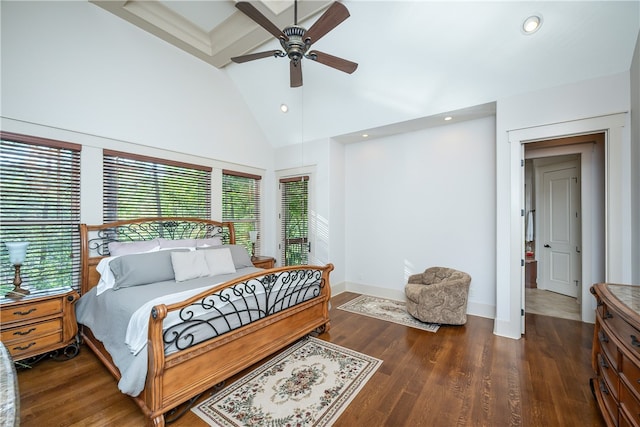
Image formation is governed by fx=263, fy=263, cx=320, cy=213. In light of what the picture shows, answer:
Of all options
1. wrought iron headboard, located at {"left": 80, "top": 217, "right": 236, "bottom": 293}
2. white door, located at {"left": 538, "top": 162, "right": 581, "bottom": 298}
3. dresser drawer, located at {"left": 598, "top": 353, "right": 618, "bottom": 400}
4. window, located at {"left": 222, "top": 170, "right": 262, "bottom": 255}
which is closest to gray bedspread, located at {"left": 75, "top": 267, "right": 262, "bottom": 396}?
wrought iron headboard, located at {"left": 80, "top": 217, "right": 236, "bottom": 293}

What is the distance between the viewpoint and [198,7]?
3.26 m

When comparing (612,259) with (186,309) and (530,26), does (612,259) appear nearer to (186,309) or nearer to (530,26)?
(530,26)

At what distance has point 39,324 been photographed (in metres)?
2.51

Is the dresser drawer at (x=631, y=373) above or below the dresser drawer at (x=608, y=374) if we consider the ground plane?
above

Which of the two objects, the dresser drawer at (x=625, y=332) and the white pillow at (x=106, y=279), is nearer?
the dresser drawer at (x=625, y=332)

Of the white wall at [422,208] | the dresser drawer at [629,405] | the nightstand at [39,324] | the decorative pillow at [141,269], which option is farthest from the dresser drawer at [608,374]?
the nightstand at [39,324]

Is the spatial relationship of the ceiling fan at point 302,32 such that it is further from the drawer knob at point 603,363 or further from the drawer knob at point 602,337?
the drawer knob at point 603,363

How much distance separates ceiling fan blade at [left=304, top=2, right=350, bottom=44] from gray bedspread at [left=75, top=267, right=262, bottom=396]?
104 inches

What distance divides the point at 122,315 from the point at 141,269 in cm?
77

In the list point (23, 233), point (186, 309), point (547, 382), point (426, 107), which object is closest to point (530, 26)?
point (426, 107)

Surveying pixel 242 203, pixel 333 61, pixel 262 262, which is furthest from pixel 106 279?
pixel 333 61

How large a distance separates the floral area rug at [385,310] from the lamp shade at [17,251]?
3807mm

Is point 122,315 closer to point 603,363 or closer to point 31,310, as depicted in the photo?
point 31,310

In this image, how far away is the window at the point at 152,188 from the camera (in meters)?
3.40
